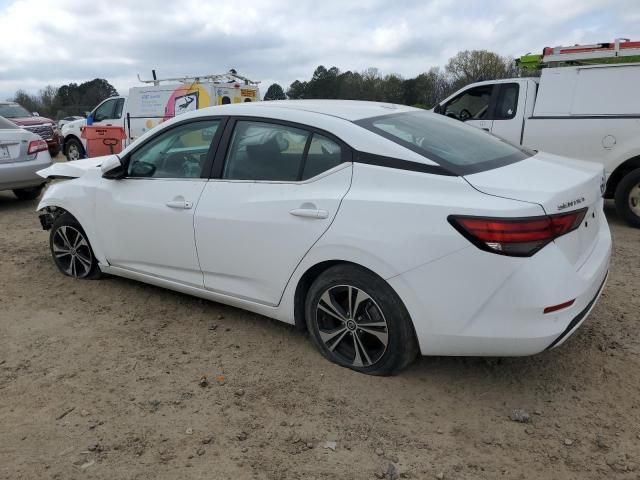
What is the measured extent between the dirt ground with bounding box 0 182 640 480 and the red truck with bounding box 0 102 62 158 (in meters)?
12.0

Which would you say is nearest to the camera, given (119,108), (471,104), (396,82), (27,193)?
(471,104)

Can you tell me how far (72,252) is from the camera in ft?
15.8

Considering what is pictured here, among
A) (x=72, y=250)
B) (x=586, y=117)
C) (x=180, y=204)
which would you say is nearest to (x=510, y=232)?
(x=180, y=204)

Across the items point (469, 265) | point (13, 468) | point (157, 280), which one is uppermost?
point (469, 265)

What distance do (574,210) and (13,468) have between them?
297 cm

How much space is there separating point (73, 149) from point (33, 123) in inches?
46.6

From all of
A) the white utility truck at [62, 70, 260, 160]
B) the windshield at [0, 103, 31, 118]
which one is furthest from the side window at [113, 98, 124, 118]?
the windshield at [0, 103, 31, 118]

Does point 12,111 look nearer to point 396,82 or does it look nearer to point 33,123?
point 33,123

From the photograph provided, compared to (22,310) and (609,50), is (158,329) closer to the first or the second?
(22,310)

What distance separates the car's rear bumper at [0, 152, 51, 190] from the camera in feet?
25.6

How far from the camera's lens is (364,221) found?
2.90m

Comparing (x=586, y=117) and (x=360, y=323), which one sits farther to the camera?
(x=586, y=117)

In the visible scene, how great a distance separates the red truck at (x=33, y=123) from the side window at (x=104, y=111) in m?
1.34

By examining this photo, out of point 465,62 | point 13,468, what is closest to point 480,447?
point 13,468
